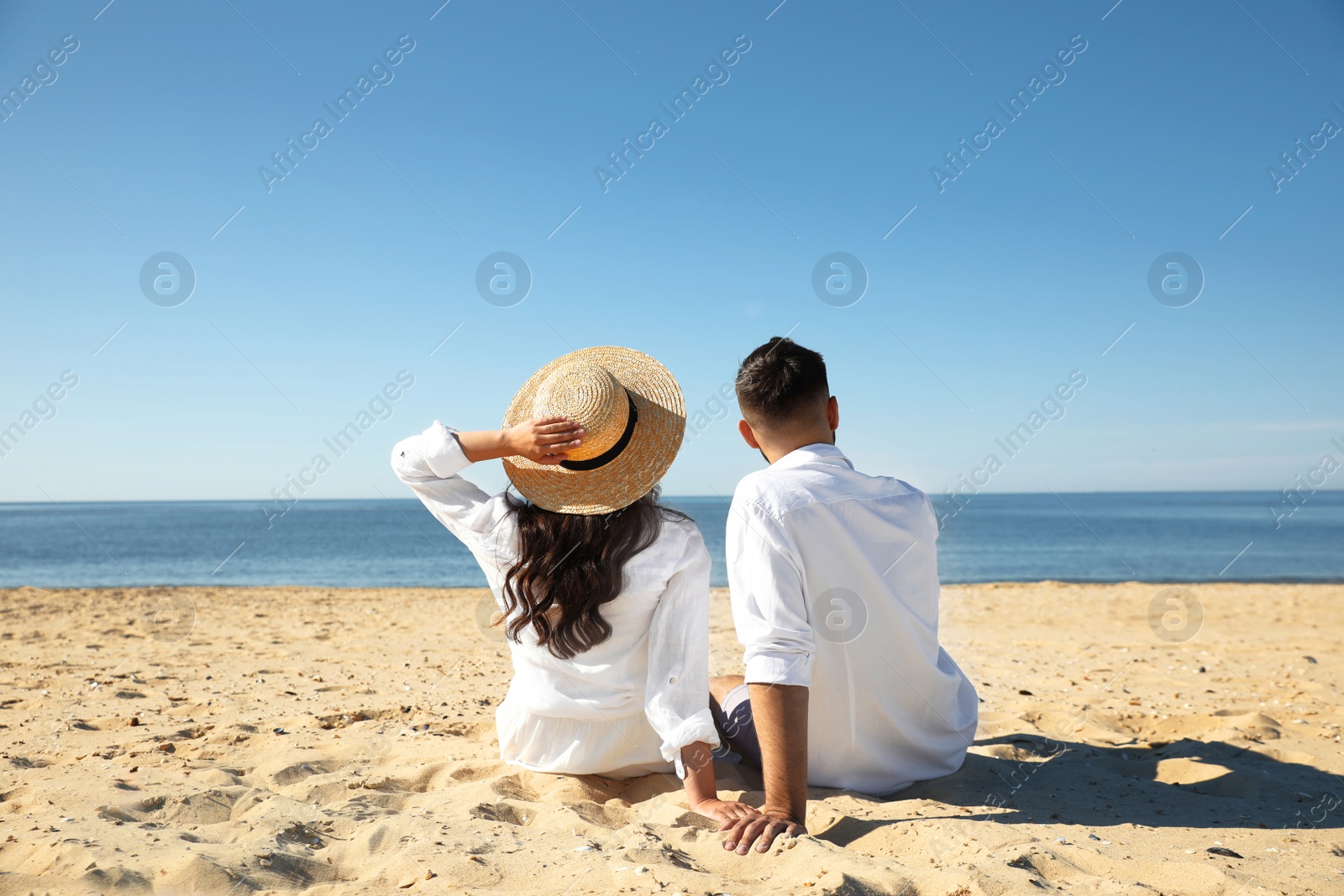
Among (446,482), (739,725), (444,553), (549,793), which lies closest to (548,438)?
(446,482)

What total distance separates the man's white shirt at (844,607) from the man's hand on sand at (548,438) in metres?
0.57

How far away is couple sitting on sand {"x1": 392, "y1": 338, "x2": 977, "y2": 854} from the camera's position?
2391mm

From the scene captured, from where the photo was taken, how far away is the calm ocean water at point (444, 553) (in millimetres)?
17969

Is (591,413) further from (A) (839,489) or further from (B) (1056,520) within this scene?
(B) (1056,520)

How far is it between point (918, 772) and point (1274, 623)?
7.98m

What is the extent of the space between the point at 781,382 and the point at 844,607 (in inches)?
30.1

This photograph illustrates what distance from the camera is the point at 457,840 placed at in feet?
7.32

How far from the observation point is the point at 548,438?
8.04 ft

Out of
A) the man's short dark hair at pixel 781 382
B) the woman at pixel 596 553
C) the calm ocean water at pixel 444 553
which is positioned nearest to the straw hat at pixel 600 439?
the woman at pixel 596 553

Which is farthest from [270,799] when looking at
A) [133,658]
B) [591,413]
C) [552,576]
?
[133,658]

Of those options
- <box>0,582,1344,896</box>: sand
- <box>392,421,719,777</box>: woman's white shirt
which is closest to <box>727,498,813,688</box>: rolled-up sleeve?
<box>392,421,719,777</box>: woman's white shirt

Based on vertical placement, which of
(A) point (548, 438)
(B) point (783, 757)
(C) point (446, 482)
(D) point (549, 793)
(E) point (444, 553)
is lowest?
(E) point (444, 553)

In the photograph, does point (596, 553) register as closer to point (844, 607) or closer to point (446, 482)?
point (446, 482)

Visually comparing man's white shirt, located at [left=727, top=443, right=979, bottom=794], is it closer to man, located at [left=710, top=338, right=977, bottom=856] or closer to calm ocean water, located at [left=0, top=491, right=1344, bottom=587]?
man, located at [left=710, top=338, right=977, bottom=856]
